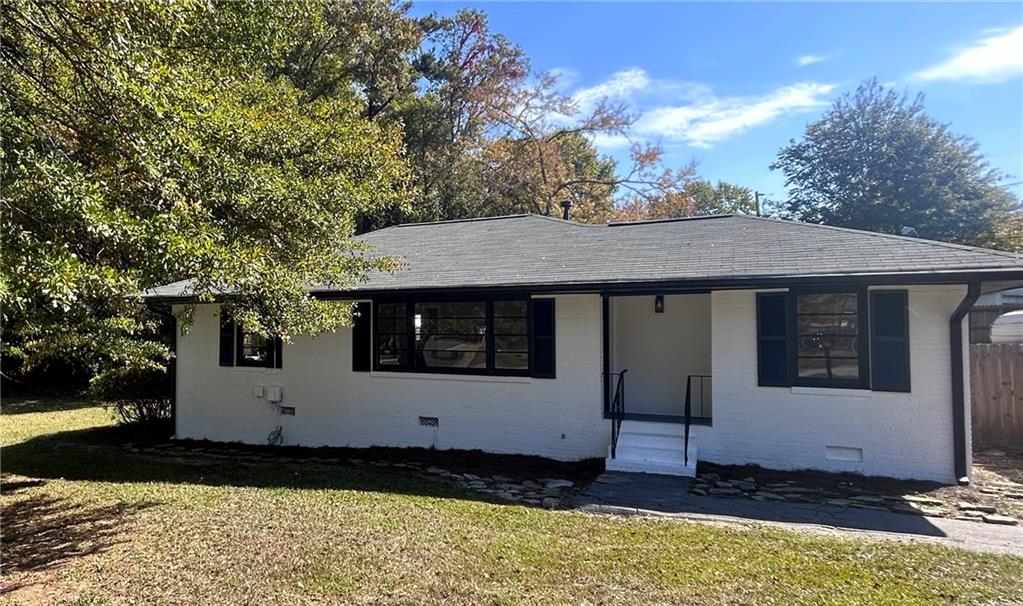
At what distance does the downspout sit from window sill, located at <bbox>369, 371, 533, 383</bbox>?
16.7ft

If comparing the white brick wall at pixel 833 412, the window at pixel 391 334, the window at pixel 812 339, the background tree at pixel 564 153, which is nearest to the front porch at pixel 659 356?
the white brick wall at pixel 833 412

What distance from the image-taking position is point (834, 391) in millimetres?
7012

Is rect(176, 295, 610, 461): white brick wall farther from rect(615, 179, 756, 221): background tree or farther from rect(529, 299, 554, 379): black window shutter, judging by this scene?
rect(615, 179, 756, 221): background tree

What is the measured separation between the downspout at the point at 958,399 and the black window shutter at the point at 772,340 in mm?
1724

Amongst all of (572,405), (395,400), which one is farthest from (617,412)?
(395,400)

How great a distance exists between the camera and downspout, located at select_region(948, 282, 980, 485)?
21.3 ft

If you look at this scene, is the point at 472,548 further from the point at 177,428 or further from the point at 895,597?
the point at 177,428

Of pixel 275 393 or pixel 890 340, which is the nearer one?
pixel 890 340

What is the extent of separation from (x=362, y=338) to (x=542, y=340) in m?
3.03

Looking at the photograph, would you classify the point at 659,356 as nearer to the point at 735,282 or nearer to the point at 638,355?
the point at 638,355

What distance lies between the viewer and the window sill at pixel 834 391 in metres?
6.90

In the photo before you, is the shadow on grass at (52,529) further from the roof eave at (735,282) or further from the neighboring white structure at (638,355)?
the roof eave at (735,282)

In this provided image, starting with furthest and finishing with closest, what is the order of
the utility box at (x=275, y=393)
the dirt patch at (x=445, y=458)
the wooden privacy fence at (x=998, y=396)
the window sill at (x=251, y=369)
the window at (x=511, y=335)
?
the window sill at (x=251, y=369)
the utility box at (x=275, y=393)
the wooden privacy fence at (x=998, y=396)
the window at (x=511, y=335)
the dirt patch at (x=445, y=458)

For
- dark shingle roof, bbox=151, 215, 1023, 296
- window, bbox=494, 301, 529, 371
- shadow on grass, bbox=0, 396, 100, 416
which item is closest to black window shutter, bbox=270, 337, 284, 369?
dark shingle roof, bbox=151, 215, 1023, 296
